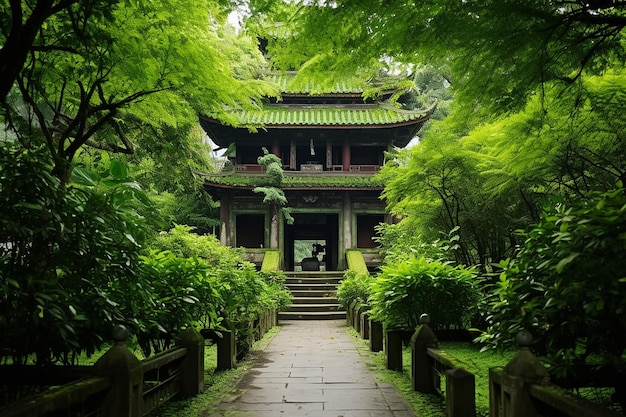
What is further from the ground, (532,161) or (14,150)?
(532,161)

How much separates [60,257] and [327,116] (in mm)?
17758

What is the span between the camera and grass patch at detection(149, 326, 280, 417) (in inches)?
179

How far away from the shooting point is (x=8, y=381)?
3439 millimetres

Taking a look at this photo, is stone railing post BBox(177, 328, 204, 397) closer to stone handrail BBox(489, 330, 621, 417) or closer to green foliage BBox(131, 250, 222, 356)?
green foliage BBox(131, 250, 222, 356)

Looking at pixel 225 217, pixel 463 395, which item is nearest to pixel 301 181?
pixel 225 217

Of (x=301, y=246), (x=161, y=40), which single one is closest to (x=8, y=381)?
(x=161, y=40)

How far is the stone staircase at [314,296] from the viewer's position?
14500mm

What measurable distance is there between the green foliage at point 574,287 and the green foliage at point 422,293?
3.14m

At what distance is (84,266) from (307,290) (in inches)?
531

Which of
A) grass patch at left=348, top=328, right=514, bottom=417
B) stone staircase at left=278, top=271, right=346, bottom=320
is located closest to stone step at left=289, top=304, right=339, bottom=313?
stone staircase at left=278, top=271, right=346, bottom=320

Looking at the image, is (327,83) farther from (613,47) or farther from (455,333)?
(455,333)

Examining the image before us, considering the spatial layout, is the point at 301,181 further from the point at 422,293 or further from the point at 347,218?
the point at 422,293

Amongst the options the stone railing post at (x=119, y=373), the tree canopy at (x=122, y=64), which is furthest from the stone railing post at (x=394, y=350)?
the stone railing post at (x=119, y=373)

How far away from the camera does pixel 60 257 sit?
3346 mm
